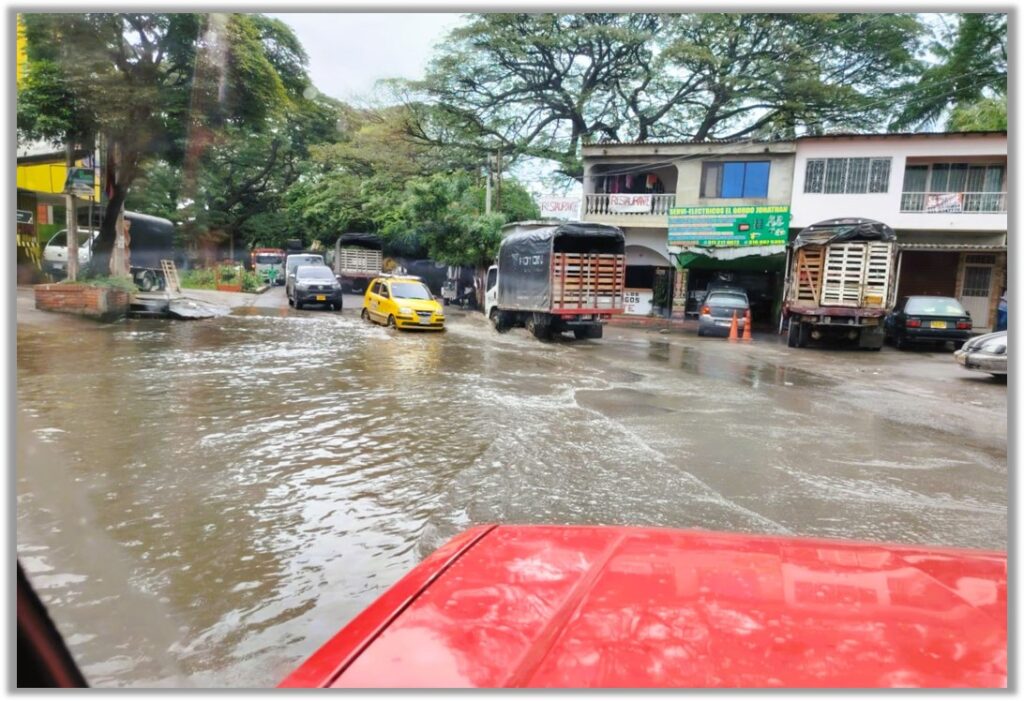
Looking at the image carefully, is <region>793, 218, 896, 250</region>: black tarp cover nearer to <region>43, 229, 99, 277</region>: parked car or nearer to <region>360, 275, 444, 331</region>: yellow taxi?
<region>360, 275, 444, 331</region>: yellow taxi

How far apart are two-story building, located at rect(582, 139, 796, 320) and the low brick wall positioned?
14489 mm

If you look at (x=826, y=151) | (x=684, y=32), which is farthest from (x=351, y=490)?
(x=684, y=32)

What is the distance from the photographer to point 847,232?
15.4m

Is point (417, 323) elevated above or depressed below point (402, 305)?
below

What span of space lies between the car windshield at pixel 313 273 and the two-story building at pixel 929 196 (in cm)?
1494

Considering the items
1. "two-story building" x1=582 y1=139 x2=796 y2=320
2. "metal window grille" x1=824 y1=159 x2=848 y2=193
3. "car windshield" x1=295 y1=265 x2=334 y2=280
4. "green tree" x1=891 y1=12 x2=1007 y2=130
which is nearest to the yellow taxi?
"car windshield" x1=295 y1=265 x2=334 y2=280

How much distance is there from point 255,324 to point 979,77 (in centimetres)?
2194

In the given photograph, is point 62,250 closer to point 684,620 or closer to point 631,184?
point 631,184

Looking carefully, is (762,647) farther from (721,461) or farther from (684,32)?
(684,32)

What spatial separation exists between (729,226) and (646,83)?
10508mm

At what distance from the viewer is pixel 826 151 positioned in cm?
2053

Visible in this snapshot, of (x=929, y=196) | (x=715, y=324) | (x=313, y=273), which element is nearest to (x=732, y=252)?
(x=715, y=324)

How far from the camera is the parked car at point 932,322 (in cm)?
1575

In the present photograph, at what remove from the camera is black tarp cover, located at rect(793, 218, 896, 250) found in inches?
604
